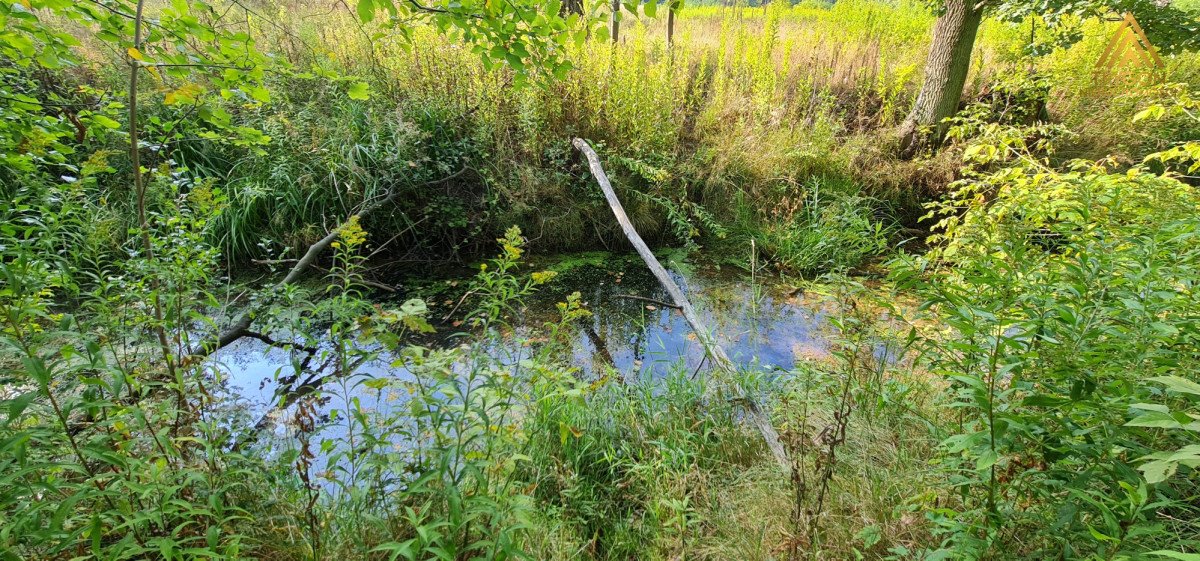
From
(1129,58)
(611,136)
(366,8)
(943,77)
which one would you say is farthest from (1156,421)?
(1129,58)

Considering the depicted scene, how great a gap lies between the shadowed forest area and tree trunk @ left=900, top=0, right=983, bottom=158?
0.05 meters

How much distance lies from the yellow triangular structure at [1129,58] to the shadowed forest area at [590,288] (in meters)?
0.10

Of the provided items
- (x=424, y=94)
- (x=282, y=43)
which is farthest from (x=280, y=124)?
(x=282, y=43)

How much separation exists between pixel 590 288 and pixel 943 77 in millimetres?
4878

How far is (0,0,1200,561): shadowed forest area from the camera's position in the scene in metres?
1.30

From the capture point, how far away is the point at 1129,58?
556 centimetres

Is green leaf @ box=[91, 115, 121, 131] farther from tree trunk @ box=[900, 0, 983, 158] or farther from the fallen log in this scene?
tree trunk @ box=[900, 0, 983, 158]

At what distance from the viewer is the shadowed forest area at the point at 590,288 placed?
130 cm

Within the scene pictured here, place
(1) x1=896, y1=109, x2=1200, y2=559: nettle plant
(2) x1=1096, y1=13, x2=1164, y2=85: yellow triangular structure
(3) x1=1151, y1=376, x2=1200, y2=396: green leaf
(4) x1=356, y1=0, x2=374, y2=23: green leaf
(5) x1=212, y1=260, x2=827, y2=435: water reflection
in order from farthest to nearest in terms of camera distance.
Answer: (2) x1=1096, y1=13, x2=1164, y2=85: yellow triangular structure → (5) x1=212, y1=260, x2=827, y2=435: water reflection → (4) x1=356, y1=0, x2=374, y2=23: green leaf → (1) x1=896, y1=109, x2=1200, y2=559: nettle plant → (3) x1=1151, y1=376, x2=1200, y2=396: green leaf

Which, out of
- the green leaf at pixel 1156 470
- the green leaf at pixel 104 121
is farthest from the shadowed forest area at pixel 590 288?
the green leaf at pixel 104 121

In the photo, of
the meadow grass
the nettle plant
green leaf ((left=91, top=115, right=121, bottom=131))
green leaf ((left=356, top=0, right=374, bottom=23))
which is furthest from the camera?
the meadow grass

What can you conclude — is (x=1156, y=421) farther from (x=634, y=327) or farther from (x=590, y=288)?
(x=590, y=288)

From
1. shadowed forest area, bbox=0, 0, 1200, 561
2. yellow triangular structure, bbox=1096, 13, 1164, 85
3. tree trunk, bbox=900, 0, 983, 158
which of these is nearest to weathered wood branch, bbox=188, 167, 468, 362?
shadowed forest area, bbox=0, 0, 1200, 561

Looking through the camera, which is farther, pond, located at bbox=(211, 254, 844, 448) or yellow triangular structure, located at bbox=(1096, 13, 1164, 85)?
yellow triangular structure, located at bbox=(1096, 13, 1164, 85)
